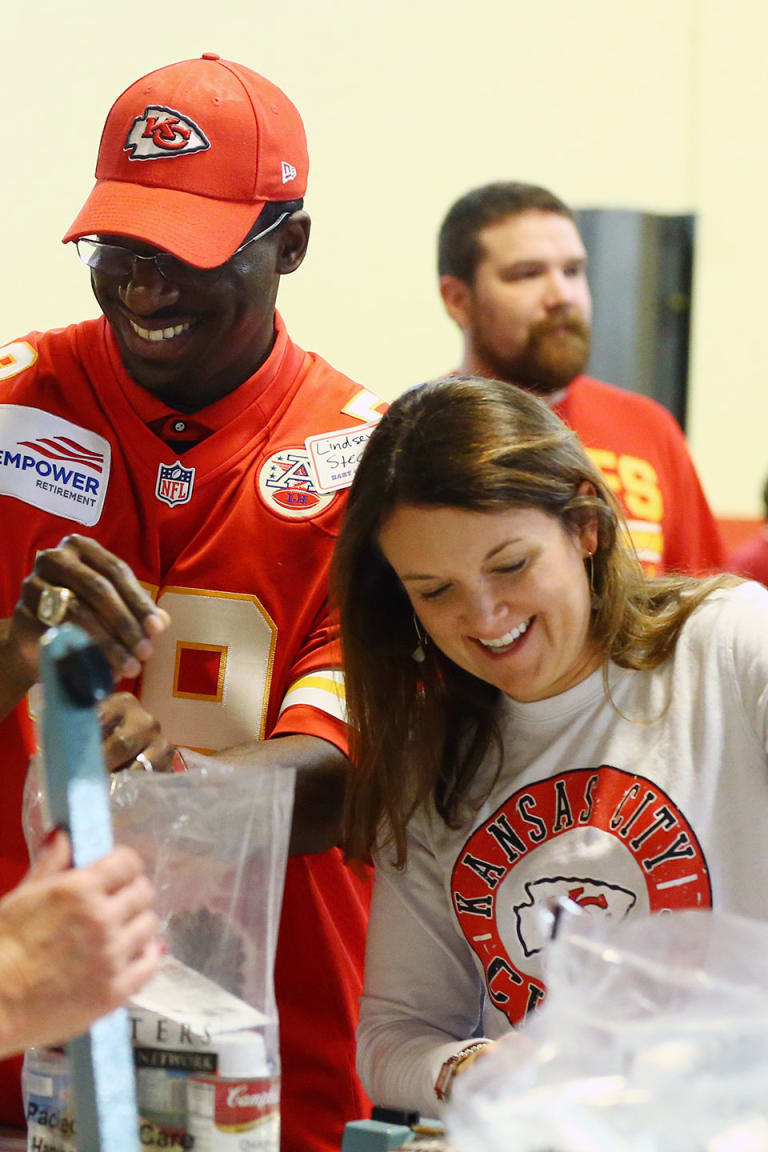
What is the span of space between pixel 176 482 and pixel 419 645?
0.30 meters

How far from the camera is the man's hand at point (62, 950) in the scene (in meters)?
0.93

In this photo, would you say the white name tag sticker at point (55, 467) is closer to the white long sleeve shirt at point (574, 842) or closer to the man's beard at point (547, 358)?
the white long sleeve shirt at point (574, 842)

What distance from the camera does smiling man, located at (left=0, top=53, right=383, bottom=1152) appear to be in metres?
1.47

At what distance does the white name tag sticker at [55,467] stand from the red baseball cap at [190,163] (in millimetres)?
198

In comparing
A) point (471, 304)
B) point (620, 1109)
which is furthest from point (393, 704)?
point (471, 304)

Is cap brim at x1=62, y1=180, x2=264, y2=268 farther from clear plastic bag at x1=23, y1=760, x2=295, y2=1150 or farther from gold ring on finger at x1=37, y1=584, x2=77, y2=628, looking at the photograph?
clear plastic bag at x1=23, y1=760, x2=295, y2=1150

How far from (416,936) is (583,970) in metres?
0.51

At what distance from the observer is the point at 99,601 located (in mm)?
1106

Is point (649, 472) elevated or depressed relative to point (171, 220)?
depressed

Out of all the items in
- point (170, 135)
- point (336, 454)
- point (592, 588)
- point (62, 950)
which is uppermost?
point (170, 135)

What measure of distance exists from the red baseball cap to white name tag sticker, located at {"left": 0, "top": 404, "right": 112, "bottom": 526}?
0.20 metres

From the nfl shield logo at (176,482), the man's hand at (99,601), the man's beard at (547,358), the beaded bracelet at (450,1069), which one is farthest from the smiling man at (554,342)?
the man's hand at (99,601)

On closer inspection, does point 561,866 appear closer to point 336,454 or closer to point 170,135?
point 336,454

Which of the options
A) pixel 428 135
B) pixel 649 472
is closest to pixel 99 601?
pixel 649 472
